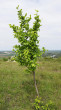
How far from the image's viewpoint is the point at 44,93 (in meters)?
8.27

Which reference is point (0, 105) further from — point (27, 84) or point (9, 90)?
point (27, 84)

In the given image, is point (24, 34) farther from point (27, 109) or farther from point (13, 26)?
point (27, 109)

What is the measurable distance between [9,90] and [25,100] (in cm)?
186

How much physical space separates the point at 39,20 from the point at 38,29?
59 centimetres

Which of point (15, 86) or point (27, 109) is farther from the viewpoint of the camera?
point (15, 86)

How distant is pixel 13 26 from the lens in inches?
237

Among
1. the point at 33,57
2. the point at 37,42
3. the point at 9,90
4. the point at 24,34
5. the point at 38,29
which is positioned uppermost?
the point at 38,29

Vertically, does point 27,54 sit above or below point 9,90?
above

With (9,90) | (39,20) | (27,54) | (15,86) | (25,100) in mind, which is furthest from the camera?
(15,86)

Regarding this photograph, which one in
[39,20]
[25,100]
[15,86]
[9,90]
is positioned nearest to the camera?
[39,20]

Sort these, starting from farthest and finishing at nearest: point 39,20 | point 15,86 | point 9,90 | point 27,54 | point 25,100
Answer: point 15,86 < point 9,90 < point 25,100 < point 39,20 < point 27,54

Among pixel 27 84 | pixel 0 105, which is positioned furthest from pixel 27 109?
pixel 27 84

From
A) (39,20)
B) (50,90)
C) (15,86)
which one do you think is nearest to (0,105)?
(15,86)

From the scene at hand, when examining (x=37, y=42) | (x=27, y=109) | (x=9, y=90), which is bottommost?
(x=27, y=109)
